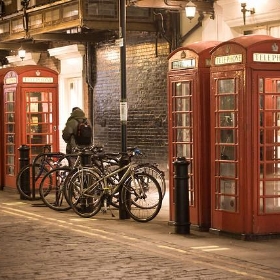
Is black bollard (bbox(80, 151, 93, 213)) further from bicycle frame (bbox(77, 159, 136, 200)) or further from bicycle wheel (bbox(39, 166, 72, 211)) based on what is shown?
bicycle wheel (bbox(39, 166, 72, 211))

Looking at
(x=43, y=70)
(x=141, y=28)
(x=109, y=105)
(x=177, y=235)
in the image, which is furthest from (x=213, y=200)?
(x=109, y=105)

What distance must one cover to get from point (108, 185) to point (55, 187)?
82.1 inches

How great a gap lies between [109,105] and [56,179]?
8248 mm

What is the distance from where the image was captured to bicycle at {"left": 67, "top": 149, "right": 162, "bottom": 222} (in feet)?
42.9

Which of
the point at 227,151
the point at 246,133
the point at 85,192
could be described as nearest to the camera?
the point at 246,133

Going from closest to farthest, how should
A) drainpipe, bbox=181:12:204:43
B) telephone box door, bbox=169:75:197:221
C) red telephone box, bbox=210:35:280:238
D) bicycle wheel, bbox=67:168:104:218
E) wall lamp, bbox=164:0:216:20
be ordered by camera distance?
red telephone box, bbox=210:35:280:238, telephone box door, bbox=169:75:197:221, bicycle wheel, bbox=67:168:104:218, wall lamp, bbox=164:0:216:20, drainpipe, bbox=181:12:204:43

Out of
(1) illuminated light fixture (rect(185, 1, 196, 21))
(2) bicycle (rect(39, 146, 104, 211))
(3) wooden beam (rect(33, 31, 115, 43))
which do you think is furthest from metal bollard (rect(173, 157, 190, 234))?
(3) wooden beam (rect(33, 31, 115, 43))

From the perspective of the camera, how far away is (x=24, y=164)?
16.9m

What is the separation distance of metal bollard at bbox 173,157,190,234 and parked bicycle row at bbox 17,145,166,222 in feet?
3.70

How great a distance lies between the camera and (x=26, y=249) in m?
10.6

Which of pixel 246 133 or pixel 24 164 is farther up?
pixel 246 133

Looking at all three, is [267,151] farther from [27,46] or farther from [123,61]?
[27,46]

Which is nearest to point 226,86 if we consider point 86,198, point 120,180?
point 120,180

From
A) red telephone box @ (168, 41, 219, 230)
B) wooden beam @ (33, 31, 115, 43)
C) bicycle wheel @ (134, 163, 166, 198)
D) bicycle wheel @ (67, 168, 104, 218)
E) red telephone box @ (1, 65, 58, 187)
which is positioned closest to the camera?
red telephone box @ (168, 41, 219, 230)
